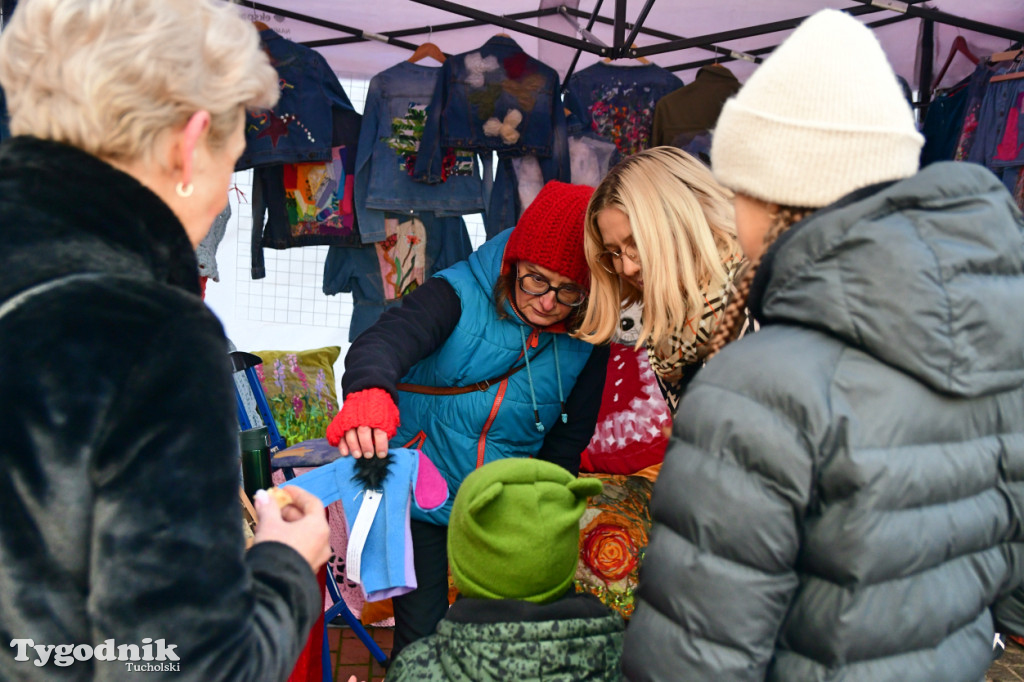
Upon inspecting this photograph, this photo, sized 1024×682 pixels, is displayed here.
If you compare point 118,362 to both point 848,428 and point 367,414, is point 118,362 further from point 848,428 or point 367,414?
point 367,414

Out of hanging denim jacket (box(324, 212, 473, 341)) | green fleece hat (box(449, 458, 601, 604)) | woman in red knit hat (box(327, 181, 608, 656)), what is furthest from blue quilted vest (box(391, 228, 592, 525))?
hanging denim jacket (box(324, 212, 473, 341))

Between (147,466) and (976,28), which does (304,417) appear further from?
(976,28)

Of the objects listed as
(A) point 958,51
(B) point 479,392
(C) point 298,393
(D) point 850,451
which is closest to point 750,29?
(A) point 958,51

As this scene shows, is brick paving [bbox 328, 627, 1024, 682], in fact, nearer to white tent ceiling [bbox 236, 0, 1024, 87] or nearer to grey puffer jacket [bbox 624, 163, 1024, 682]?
grey puffer jacket [bbox 624, 163, 1024, 682]

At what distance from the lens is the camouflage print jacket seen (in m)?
1.41

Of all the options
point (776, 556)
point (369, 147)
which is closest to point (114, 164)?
point (776, 556)

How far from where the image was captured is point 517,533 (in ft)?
4.77

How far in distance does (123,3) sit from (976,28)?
162 inches

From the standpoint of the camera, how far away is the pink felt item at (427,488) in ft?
6.68

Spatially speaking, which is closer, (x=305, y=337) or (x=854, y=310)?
(x=854, y=310)

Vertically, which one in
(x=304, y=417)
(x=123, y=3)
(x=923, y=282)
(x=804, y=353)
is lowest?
(x=304, y=417)

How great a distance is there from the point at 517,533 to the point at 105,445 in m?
0.75

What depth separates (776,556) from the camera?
3.57ft

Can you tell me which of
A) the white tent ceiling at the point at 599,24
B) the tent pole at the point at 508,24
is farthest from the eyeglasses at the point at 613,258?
the white tent ceiling at the point at 599,24
